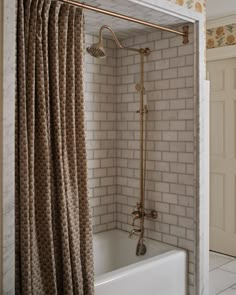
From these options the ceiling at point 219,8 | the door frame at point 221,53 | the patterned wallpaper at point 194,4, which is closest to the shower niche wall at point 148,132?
the patterned wallpaper at point 194,4

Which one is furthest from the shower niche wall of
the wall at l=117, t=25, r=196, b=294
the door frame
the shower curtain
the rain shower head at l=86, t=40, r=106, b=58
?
the door frame

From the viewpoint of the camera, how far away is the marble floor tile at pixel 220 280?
3.25 m

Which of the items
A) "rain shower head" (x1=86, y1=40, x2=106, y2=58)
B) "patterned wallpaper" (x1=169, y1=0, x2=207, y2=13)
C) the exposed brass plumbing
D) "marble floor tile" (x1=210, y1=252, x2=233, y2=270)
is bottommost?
"marble floor tile" (x1=210, y1=252, x2=233, y2=270)

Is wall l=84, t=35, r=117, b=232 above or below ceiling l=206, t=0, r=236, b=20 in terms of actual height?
below

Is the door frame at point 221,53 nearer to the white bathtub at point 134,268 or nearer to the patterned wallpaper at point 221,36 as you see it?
the patterned wallpaper at point 221,36

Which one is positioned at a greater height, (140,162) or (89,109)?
(89,109)

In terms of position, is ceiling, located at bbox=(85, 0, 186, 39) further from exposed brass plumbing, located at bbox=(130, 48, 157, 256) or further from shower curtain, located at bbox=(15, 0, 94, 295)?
shower curtain, located at bbox=(15, 0, 94, 295)

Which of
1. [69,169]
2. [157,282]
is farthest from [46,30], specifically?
[157,282]

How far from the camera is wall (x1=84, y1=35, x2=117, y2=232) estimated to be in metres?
3.02

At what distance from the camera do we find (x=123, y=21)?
2.61 meters

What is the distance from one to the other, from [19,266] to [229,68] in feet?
10.1

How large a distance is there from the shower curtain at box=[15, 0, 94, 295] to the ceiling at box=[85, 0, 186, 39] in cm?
32

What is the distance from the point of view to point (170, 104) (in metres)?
2.75

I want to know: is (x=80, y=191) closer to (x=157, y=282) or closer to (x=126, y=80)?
(x=157, y=282)
